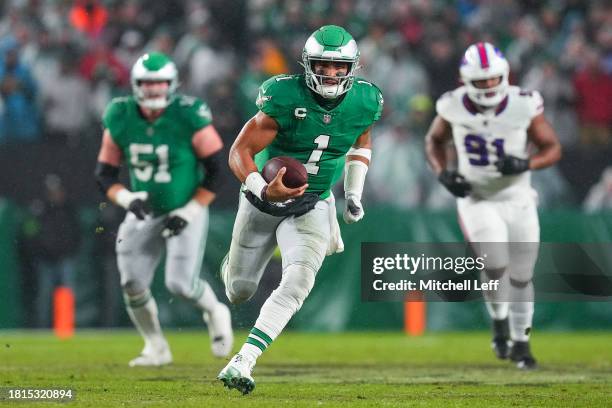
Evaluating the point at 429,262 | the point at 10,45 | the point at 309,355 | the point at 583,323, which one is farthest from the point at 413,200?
the point at 10,45

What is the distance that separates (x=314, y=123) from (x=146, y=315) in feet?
8.60

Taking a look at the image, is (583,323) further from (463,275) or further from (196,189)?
(196,189)

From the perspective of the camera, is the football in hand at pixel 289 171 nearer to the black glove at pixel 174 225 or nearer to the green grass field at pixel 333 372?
the green grass field at pixel 333 372

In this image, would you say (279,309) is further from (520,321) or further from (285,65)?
(285,65)

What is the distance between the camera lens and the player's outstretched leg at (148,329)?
30.2 feet

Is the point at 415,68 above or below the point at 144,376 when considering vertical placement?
above

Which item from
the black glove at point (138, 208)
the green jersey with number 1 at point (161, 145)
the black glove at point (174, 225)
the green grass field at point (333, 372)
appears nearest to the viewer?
the green grass field at point (333, 372)

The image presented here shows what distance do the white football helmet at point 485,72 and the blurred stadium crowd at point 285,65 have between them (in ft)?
13.2

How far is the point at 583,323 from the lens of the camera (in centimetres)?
1296

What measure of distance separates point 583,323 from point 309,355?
12.4 feet

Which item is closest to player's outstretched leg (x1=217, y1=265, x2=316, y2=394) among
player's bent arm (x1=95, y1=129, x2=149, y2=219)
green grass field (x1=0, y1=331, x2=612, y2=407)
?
green grass field (x1=0, y1=331, x2=612, y2=407)

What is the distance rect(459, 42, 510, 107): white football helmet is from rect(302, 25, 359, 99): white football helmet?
7.36ft

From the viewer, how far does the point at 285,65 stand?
14445 mm

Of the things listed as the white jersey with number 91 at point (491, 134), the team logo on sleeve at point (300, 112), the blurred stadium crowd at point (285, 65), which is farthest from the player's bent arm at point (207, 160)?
the blurred stadium crowd at point (285, 65)
